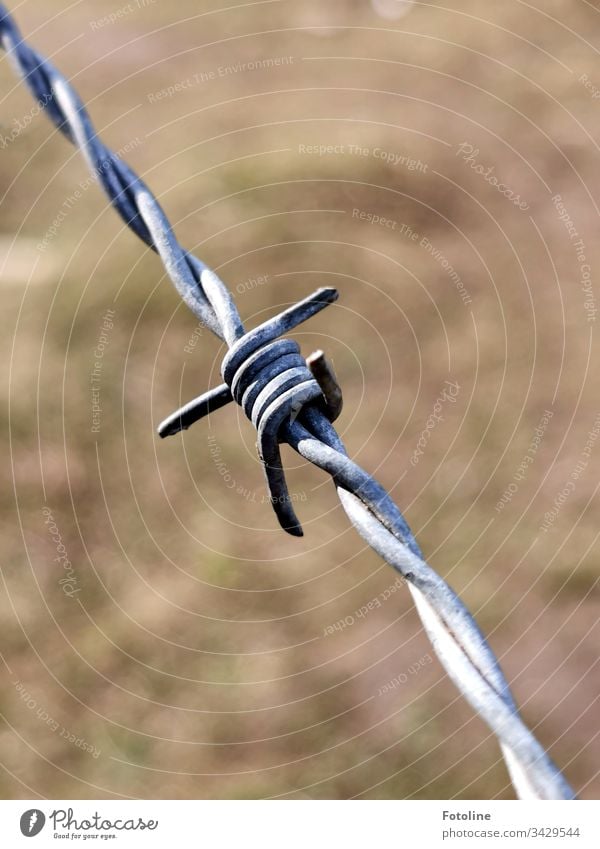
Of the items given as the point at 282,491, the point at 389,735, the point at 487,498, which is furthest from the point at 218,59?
the point at 282,491

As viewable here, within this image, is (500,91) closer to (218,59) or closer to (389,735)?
(218,59)

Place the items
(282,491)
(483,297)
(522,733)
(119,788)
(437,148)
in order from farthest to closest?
1. (437,148)
2. (483,297)
3. (119,788)
4. (282,491)
5. (522,733)

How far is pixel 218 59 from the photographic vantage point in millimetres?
2059

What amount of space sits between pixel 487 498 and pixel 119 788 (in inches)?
24.6

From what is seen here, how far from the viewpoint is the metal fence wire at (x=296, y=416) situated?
0.39 metres

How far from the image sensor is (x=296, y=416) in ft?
1.60
